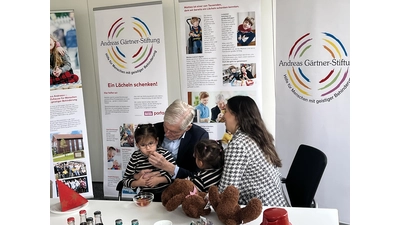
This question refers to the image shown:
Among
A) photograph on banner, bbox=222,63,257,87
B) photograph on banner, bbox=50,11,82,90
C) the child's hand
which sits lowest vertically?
the child's hand

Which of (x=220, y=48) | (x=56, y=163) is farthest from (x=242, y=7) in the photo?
(x=56, y=163)

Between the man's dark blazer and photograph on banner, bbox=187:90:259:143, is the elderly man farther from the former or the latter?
photograph on banner, bbox=187:90:259:143

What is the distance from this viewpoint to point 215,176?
→ 7.13 ft

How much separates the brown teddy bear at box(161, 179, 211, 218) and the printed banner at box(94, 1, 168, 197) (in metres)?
1.98

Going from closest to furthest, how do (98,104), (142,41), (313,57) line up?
(313,57)
(142,41)
(98,104)

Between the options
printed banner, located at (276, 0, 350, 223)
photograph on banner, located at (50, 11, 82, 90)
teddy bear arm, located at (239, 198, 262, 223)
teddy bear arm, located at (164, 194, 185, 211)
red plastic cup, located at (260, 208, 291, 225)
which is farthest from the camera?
photograph on banner, located at (50, 11, 82, 90)

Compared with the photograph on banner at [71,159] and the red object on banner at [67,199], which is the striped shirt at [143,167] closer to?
the red object on banner at [67,199]

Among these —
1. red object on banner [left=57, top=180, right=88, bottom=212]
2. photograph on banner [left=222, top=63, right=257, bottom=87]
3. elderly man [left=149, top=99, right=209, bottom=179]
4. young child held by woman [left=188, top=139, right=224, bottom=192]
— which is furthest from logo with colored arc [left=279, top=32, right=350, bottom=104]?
red object on banner [left=57, top=180, right=88, bottom=212]

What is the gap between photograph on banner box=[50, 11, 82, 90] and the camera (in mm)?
3844

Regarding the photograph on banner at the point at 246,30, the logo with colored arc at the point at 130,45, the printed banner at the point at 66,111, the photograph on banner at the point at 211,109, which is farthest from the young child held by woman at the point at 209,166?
the printed banner at the point at 66,111

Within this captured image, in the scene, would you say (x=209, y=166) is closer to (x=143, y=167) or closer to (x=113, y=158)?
(x=143, y=167)

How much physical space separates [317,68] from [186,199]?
1.96 meters

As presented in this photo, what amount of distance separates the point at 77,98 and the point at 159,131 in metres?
1.56
